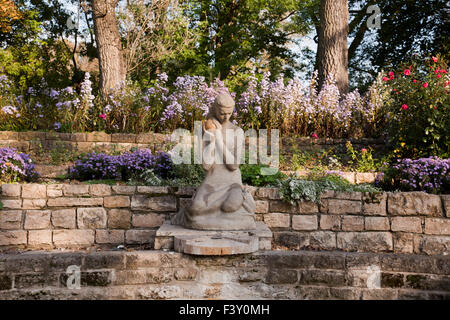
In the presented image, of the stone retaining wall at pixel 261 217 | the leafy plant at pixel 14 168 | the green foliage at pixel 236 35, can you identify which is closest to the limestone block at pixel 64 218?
the stone retaining wall at pixel 261 217

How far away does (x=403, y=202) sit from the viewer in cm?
442

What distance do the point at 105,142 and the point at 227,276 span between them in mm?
3939

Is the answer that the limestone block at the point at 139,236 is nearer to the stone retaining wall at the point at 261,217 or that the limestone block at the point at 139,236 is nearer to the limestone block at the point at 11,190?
the stone retaining wall at the point at 261,217

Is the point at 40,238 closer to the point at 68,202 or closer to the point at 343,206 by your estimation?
the point at 68,202

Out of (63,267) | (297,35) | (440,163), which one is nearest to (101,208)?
(63,267)

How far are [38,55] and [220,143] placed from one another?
11.7 meters

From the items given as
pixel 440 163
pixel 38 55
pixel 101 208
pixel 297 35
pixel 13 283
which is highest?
pixel 297 35

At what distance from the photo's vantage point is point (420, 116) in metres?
5.73

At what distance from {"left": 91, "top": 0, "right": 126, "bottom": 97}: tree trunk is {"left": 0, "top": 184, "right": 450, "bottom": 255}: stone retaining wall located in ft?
13.9

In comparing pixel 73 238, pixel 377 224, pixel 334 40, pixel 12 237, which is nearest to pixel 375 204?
pixel 377 224

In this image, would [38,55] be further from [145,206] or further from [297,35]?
[145,206]

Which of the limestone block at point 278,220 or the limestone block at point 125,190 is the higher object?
the limestone block at point 125,190

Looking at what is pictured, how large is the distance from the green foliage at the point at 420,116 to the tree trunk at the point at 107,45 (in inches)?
220

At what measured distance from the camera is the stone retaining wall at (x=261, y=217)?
4.39 m
